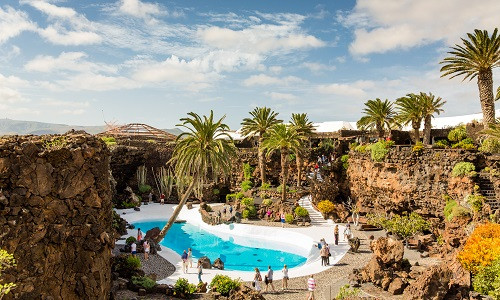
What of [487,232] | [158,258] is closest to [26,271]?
[158,258]

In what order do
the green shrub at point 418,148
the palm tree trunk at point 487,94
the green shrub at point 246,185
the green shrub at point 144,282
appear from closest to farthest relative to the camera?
the green shrub at point 144,282 → the palm tree trunk at point 487,94 → the green shrub at point 418,148 → the green shrub at point 246,185

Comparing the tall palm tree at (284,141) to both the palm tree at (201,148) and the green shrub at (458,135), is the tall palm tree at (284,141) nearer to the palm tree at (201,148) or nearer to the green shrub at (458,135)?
the palm tree at (201,148)

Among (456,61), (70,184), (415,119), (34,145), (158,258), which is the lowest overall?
(158,258)

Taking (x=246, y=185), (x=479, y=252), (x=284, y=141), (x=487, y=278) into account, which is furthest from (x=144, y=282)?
(x=246, y=185)

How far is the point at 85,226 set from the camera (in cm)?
1455

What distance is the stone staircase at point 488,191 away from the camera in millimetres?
25422

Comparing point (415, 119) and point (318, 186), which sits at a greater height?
point (415, 119)

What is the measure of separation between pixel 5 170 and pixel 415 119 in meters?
36.6

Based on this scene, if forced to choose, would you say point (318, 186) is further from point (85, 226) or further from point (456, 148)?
point (85, 226)

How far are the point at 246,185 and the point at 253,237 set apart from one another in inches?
532

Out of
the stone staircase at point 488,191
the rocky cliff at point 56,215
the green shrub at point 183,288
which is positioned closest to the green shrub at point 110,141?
the green shrub at point 183,288

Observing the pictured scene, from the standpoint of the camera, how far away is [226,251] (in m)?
30.0

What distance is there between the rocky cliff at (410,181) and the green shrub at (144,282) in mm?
23924

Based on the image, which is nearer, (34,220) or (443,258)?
(34,220)
